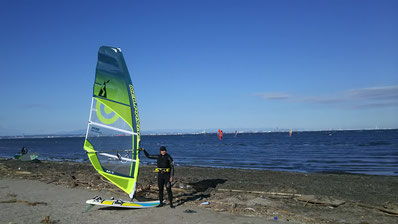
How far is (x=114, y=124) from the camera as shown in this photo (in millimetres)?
8422

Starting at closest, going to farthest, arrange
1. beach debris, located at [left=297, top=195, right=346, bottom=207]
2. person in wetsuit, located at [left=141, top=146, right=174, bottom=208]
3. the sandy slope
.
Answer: the sandy slope < person in wetsuit, located at [left=141, top=146, right=174, bottom=208] < beach debris, located at [left=297, top=195, right=346, bottom=207]

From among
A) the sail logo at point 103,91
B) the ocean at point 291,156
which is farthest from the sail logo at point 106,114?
the ocean at point 291,156

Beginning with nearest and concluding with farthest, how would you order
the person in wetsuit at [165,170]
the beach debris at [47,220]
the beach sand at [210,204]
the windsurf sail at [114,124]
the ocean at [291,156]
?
the beach debris at [47,220] → the beach sand at [210,204] → the windsurf sail at [114,124] → the person in wetsuit at [165,170] → the ocean at [291,156]

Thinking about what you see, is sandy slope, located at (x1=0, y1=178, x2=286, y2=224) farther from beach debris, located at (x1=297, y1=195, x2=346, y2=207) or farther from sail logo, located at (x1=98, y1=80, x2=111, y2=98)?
sail logo, located at (x1=98, y1=80, x2=111, y2=98)

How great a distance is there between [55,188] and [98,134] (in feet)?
15.0

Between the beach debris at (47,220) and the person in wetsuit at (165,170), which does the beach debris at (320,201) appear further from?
the beach debris at (47,220)

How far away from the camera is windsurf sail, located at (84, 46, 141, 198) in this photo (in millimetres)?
8234

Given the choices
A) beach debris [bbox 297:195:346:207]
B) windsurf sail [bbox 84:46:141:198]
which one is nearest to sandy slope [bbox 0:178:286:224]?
windsurf sail [bbox 84:46:141:198]

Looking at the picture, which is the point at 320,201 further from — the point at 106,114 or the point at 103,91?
the point at 103,91

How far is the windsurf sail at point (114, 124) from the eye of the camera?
8.23 metres

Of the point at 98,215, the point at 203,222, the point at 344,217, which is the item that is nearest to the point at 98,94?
the point at 98,215

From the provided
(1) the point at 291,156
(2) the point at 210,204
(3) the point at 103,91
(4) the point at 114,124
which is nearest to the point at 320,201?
(2) the point at 210,204

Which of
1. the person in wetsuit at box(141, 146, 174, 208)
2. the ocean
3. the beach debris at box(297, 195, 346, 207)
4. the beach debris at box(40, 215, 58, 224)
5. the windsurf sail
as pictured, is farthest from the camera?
the ocean

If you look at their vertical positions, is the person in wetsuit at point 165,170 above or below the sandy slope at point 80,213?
above
